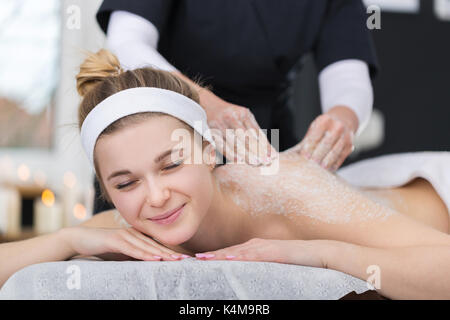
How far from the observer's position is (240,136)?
1271 mm

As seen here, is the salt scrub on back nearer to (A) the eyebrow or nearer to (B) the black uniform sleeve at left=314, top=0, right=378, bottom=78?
(A) the eyebrow

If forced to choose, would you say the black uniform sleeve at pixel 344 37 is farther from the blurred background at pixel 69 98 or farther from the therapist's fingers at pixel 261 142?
the blurred background at pixel 69 98

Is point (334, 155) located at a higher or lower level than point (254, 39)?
lower

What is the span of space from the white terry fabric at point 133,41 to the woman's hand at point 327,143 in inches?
15.5

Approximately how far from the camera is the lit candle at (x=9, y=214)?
3361 millimetres

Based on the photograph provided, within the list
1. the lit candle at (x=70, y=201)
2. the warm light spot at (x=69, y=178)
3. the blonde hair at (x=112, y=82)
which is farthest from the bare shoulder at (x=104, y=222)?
the warm light spot at (x=69, y=178)

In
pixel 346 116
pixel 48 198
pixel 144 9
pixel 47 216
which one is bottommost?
pixel 47 216

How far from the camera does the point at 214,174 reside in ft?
4.44

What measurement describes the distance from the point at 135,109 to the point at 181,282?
0.43m

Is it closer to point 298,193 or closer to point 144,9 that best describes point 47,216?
point 144,9

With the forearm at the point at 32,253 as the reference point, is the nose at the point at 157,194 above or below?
above

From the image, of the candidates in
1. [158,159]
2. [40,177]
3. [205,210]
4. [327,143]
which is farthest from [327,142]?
[40,177]

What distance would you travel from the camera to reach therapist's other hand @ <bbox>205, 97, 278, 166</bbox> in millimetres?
1265

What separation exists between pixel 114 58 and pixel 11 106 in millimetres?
2897
